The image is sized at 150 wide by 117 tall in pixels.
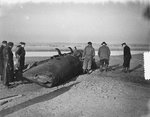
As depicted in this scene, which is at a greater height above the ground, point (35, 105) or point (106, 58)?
point (106, 58)

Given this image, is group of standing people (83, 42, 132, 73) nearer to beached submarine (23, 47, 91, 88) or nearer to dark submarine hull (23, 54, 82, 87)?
beached submarine (23, 47, 91, 88)

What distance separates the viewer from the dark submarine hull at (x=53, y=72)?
8742 mm

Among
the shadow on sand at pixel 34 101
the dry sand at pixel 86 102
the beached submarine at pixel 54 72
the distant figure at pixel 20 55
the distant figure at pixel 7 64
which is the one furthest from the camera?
the distant figure at pixel 20 55

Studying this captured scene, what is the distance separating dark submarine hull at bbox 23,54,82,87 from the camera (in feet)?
28.7

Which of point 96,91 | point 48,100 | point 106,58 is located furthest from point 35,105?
point 106,58

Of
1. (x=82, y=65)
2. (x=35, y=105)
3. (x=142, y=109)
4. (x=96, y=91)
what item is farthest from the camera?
(x=82, y=65)

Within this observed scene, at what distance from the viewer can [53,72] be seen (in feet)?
29.1

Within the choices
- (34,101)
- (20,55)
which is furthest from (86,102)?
(20,55)

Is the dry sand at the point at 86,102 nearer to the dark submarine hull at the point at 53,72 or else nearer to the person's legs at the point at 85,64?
the dark submarine hull at the point at 53,72

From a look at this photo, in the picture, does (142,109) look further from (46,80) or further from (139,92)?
(46,80)

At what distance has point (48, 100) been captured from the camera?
274 inches

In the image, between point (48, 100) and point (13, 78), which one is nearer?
point (48, 100)

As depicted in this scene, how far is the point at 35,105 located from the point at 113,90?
2536 mm

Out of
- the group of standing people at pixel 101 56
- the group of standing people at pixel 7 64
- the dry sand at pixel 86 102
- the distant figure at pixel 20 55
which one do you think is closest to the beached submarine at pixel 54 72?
the dry sand at pixel 86 102
